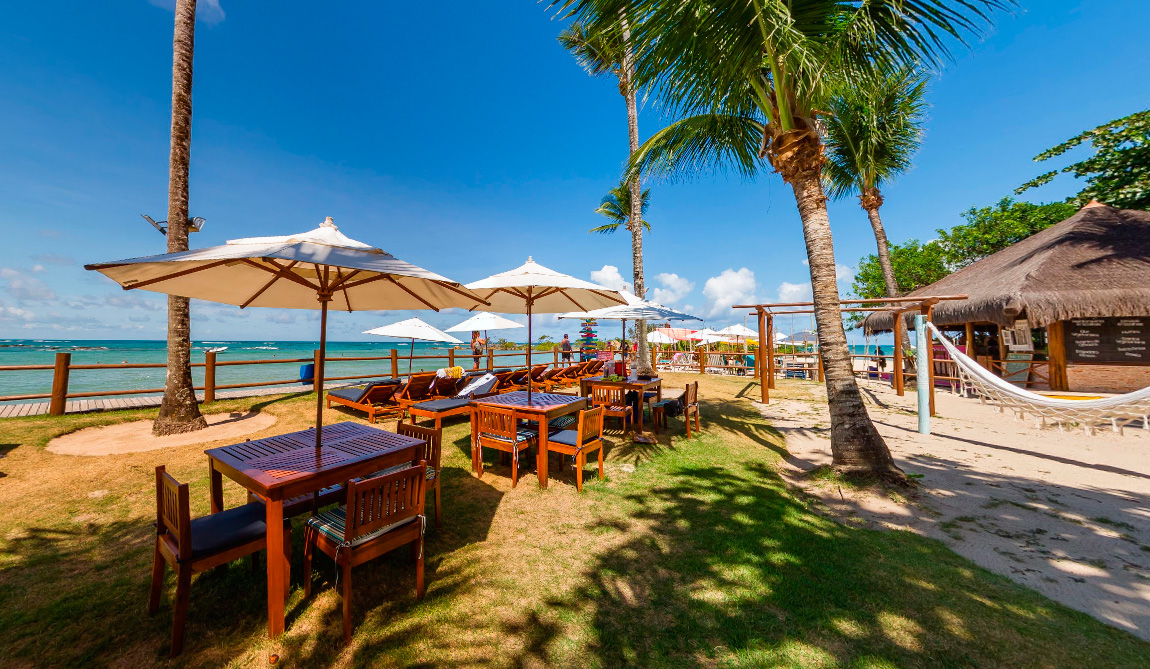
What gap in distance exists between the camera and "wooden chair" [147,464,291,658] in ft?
6.69

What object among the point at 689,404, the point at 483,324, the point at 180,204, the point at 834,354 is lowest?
the point at 689,404

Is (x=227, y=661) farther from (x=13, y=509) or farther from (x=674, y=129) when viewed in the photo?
(x=674, y=129)

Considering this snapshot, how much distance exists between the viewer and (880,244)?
14.2 metres

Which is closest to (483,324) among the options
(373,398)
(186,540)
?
(373,398)

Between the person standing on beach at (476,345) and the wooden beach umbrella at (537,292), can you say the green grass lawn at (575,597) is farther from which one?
the person standing on beach at (476,345)

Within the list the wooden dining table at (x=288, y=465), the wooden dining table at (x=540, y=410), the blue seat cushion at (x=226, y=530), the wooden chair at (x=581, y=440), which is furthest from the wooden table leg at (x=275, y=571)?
the wooden chair at (x=581, y=440)

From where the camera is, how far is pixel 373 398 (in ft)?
25.4

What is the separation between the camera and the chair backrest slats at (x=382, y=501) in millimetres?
2180

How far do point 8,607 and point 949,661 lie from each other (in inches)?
214

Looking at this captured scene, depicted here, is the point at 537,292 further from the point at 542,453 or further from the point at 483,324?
the point at 483,324

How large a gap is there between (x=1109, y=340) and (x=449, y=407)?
15.8 meters

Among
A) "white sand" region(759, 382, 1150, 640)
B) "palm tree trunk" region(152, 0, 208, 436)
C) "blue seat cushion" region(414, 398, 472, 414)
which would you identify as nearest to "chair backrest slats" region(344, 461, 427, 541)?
"blue seat cushion" region(414, 398, 472, 414)

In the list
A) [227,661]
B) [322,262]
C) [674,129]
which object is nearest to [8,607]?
[227,661]

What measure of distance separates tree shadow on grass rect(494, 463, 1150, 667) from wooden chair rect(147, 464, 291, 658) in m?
1.65
